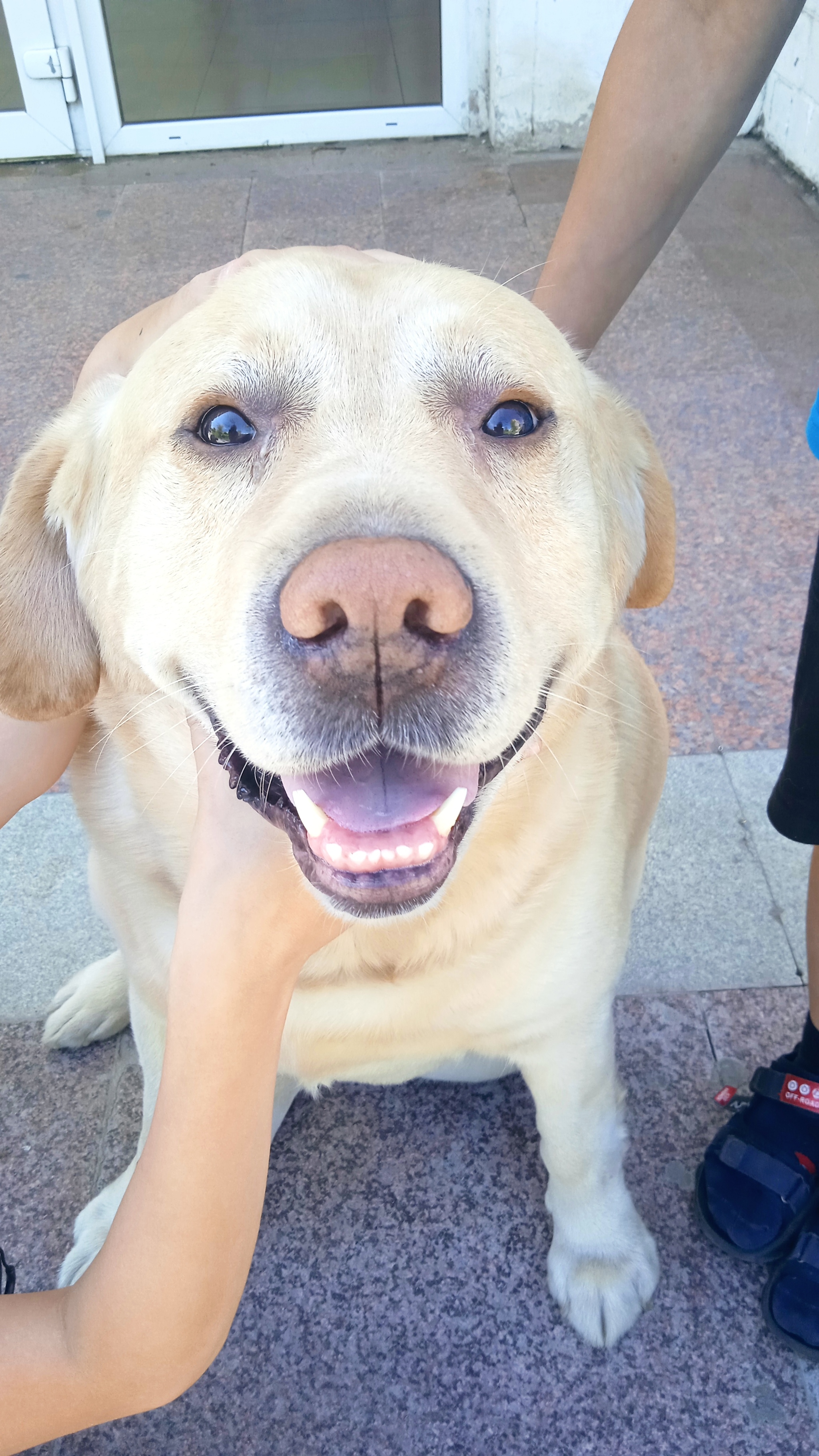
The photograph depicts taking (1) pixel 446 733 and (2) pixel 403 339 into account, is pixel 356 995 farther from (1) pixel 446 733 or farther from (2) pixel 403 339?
(2) pixel 403 339

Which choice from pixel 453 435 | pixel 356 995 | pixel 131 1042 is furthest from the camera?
pixel 131 1042

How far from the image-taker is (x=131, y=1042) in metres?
2.28

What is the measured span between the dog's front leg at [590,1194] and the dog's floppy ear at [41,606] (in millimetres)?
962

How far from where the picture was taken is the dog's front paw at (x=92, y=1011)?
223cm

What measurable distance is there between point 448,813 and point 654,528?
784mm

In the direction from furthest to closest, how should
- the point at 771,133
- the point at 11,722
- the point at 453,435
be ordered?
the point at 771,133 → the point at 11,722 → the point at 453,435

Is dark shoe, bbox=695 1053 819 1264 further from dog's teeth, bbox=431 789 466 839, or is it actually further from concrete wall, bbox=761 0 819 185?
concrete wall, bbox=761 0 819 185

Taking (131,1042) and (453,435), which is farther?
(131,1042)

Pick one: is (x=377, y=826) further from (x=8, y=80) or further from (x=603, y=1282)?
(x=8, y=80)

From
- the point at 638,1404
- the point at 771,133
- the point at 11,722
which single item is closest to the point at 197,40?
the point at 771,133

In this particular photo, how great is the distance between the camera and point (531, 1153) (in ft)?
6.73

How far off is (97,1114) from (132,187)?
562 cm

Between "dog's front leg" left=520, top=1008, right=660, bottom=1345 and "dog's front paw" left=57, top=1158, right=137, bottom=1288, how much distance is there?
75 cm

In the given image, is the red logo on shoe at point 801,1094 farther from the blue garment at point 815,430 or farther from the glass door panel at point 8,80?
the glass door panel at point 8,80
